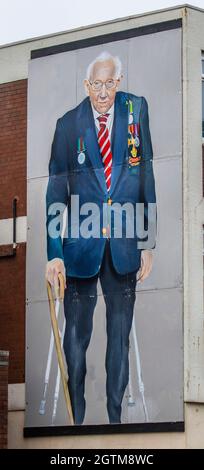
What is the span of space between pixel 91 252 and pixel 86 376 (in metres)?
2.84

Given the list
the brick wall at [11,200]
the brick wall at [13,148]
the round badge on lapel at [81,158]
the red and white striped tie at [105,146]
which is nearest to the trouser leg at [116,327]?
the red and white striped tie at [105,146]

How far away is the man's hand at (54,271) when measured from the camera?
44188 millimetres

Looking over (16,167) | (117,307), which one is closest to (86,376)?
(117,307)

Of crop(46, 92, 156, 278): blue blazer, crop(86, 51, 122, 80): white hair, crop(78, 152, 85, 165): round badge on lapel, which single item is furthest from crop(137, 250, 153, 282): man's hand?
crop(86, 51, 122, 80): white hair

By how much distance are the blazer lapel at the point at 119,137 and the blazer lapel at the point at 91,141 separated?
1.00ft

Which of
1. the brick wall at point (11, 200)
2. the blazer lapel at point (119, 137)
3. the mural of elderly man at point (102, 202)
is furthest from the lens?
the brick wall at point (11, 200)

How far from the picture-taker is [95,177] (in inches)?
1734

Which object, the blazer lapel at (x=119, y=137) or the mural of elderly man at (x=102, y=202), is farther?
the blazer lapel at (x=119, y=137)

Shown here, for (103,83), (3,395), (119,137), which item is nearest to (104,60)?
(103,83)

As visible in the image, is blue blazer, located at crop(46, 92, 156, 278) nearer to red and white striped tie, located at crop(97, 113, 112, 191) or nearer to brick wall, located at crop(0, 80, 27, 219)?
red and white striped tie, located at crop(97, 113, 112, 191)

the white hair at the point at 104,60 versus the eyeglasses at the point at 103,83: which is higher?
the white hair at the point at 104,60

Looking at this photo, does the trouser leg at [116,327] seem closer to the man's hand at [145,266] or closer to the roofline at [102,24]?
the man's hand at [145,266]

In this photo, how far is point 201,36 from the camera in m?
43.7

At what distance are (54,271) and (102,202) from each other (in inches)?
78.5
